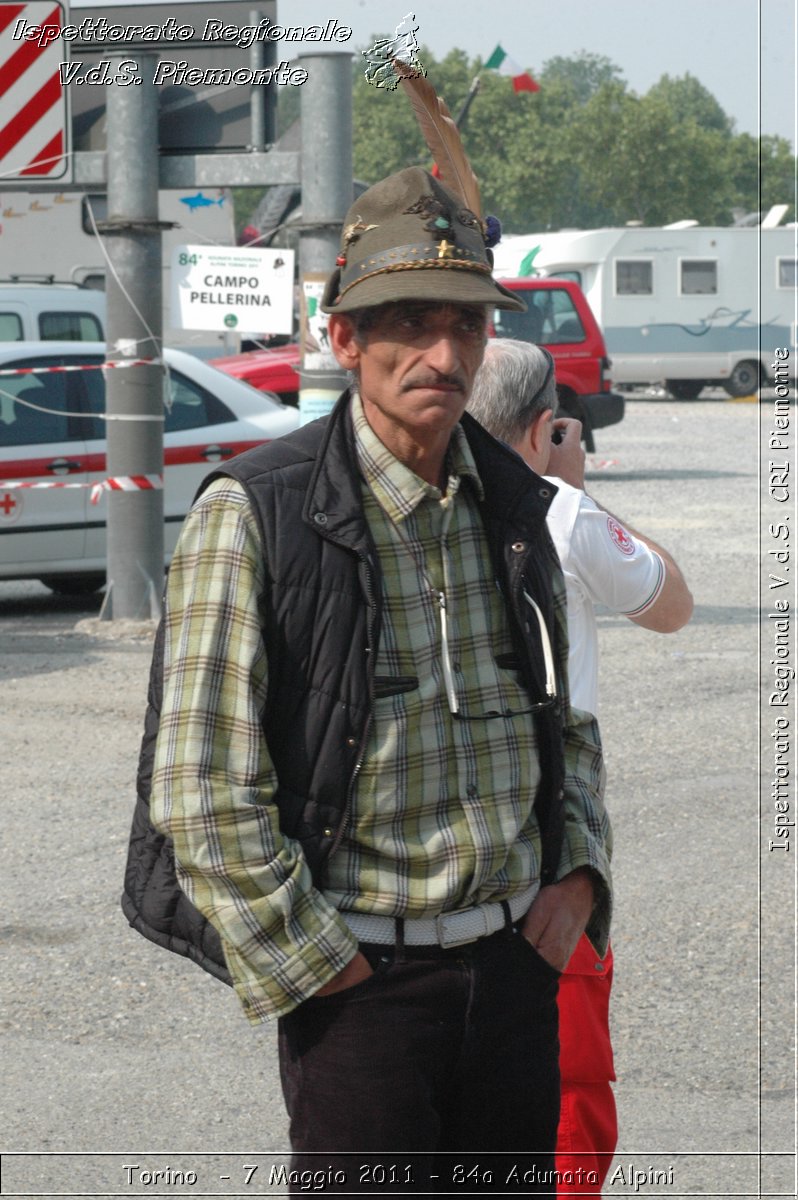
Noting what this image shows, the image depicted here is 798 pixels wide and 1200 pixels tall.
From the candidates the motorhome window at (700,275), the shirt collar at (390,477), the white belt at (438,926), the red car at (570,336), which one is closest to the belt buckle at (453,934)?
the white belt at (438,926)

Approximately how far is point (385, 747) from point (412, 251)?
2.27 feet

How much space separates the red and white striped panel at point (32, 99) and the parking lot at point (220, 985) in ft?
10.0

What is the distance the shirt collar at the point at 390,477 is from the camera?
2398 mm

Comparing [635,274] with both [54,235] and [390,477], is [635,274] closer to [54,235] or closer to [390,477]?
[54,235]

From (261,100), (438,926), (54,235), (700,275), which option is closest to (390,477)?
(438,926)

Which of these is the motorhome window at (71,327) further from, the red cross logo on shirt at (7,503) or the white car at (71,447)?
the red cross logo on shirt at (7,503)

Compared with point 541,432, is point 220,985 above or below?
below

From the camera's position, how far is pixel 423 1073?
2334 millimetres

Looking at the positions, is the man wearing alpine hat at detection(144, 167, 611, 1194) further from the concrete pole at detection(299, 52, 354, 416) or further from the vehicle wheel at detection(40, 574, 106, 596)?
the vehicle wheel at detection(40, 574, 106, 596)

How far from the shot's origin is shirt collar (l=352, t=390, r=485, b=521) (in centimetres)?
240

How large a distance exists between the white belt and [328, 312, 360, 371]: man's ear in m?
0.79

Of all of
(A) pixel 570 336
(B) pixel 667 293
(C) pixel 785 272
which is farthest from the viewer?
(C) pixel 785 272

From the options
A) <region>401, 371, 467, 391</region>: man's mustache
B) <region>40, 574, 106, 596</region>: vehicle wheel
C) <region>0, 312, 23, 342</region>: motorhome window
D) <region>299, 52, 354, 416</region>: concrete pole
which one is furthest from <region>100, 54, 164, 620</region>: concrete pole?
<region>401, 371, 467, 391</region>: man's mustache

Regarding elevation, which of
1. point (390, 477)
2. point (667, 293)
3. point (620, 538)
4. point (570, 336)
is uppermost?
point (667, 293)
